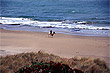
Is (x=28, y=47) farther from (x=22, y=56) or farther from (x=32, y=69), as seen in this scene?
(x=32, y=69)

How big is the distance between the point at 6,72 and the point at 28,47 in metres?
5.09

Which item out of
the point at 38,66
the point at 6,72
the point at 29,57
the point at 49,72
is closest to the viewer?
the point at 49,72

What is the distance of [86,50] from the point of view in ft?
35.8

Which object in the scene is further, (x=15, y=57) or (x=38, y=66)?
(x=15, y=57)

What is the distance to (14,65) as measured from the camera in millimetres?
6512

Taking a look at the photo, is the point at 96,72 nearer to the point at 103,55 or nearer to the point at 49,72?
the point at 49,72

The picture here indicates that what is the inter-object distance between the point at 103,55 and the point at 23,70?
211 inches

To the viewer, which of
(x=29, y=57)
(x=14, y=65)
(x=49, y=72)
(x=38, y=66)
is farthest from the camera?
(x=29, y=57)

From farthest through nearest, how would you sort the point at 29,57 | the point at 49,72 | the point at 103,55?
the point at 103,55, the point at 29,57, the point at 49,72

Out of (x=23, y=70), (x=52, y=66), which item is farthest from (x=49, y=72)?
(x=23, y=70)

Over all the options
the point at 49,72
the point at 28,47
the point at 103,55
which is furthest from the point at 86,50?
the point at 49,72

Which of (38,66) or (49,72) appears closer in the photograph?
(49,72)

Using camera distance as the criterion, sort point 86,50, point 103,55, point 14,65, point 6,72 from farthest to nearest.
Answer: point 86,50 < point 103,55 < point 14,65 < point 6,72

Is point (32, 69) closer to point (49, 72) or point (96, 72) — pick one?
point (49, 72)
